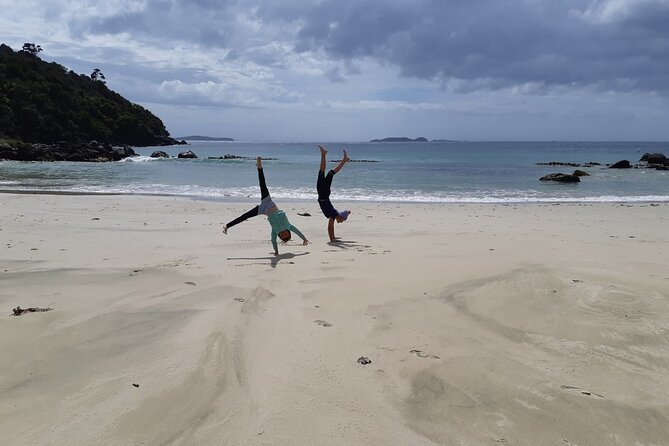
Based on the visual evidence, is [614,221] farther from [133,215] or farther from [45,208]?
[45,208]

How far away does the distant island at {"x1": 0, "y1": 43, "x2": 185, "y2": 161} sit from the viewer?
2908 inches

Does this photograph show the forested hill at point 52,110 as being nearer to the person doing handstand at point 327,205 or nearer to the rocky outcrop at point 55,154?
the rocky outcrop at point 55,154

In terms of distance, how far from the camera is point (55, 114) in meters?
80.9

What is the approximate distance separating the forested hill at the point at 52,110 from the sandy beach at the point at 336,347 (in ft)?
→ 272

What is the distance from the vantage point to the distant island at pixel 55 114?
242 feet

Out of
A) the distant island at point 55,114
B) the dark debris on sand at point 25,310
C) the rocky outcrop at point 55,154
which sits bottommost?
the dark debris on sand at point 25,310

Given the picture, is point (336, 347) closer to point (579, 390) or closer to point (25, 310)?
point (579, 390)

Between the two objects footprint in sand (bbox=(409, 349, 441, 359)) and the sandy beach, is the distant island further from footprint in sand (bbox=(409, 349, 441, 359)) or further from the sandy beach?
footprint in sand (bbox=(409, 349, 441, 359))

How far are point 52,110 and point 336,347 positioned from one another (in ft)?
308

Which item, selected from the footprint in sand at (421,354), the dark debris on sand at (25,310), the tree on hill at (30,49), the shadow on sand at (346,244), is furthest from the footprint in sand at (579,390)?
the tree on hill at (30,49)

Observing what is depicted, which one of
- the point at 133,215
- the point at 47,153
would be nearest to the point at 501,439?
the point at 133,215

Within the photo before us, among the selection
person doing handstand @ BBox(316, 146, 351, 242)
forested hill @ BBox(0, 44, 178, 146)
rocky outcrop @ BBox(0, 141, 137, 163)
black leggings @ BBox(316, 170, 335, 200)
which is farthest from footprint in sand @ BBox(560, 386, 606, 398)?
forested hill @ BBox(0, 44, 178, 146)

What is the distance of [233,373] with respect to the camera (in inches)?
119

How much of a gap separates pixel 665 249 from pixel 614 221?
5018 millimetres
